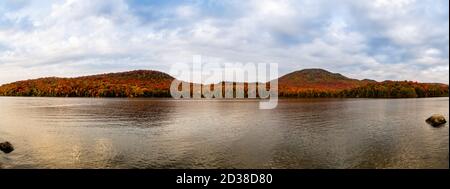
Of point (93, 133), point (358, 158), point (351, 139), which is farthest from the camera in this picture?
point (93, 133)

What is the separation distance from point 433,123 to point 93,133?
161 feet

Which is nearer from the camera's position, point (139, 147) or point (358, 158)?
point (358, 158)

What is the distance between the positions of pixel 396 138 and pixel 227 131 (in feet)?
66.0

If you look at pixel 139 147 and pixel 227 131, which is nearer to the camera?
pixel 139 147

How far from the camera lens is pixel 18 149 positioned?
3080cm
